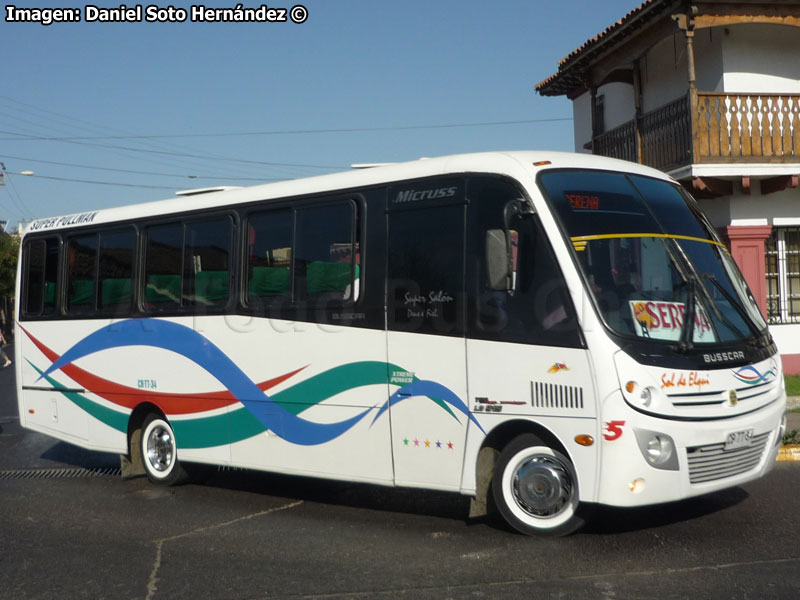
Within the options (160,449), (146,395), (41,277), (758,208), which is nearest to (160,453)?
(160,449)

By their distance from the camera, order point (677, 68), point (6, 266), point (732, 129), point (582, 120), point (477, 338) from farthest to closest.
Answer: point (6, 266), point (582, 120), point (677, 68), point (732, 129), point (477, 338)

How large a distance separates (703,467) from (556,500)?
3.36 ft

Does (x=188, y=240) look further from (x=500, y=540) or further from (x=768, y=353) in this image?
(x=768, y=353)

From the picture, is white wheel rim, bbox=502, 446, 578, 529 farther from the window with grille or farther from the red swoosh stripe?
the window with grille

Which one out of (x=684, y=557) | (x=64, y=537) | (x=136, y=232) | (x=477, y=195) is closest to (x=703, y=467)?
(x=684, y=557)

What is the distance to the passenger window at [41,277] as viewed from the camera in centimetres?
1180

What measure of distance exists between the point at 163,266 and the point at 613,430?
216 inches

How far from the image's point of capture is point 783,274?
61.8ft

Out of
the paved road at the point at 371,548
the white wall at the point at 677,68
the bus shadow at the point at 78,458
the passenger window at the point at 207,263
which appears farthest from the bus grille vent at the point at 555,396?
the white wall at the point at 677,68

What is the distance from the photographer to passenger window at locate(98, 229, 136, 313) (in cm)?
1078

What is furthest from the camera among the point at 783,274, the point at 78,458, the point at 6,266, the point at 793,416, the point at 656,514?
the point at 6,266

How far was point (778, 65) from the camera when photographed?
1880 centimetres

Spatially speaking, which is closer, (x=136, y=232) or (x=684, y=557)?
(x=684, y=557)

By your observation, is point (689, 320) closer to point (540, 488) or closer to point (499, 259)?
point (499, 259)
